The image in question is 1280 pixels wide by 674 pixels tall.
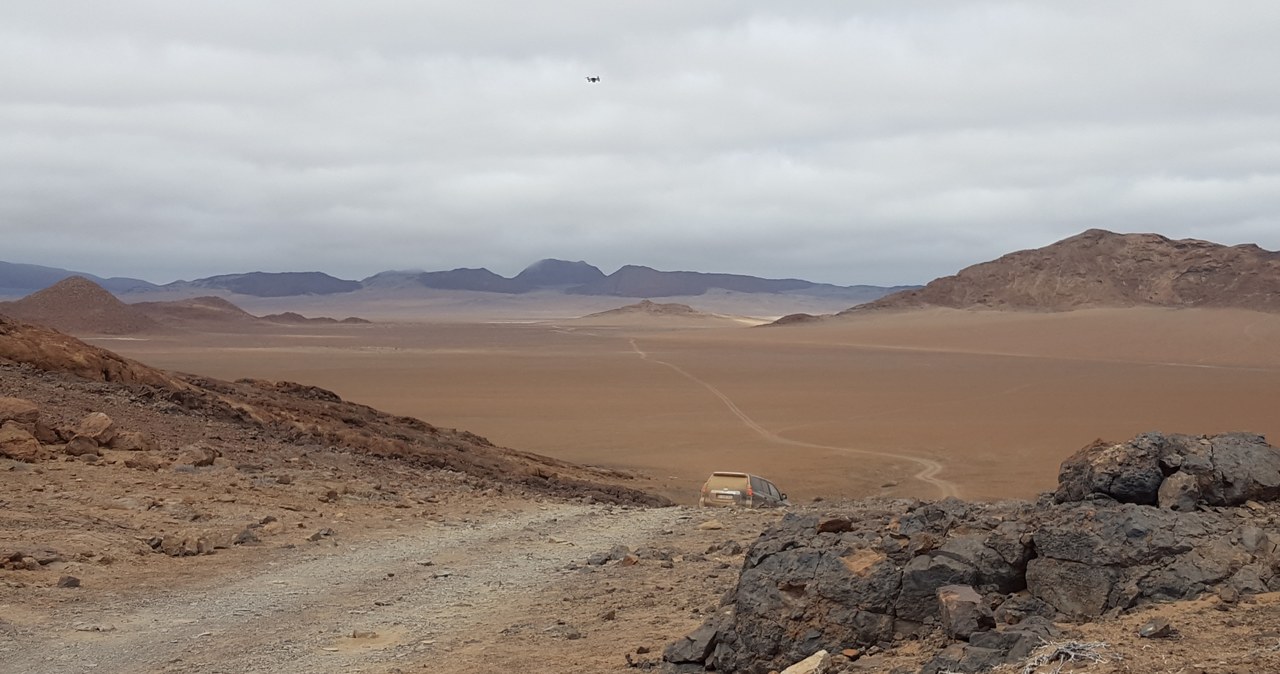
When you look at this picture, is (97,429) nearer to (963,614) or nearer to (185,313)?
(963,614)

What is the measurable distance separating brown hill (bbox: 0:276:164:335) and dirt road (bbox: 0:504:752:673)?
110 m

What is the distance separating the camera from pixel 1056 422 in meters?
39.2

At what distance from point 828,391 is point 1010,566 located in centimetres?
4805

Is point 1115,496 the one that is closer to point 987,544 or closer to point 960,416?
point 987,544

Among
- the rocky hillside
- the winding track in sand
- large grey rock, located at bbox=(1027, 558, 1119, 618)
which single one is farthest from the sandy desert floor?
large grey rock, located at bbox=(1027, 558, 1119, 618)

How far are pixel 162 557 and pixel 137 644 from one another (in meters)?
2.92

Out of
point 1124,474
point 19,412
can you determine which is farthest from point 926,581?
point 19,412

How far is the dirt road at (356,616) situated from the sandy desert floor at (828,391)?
12.8 metres

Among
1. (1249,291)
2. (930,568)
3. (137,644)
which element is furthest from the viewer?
(1249,291)

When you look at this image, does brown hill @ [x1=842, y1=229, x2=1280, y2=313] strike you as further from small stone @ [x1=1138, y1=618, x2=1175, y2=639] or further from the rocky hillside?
small stone @ [x1=1138, y1=618, x2=1175, y2=639]

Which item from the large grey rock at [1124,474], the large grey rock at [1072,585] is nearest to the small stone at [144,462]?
the large grey rock at [1124,474]

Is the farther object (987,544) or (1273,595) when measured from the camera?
(987,544)

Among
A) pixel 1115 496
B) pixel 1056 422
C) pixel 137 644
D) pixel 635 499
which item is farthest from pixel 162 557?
pixel 1056 422

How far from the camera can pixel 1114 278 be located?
438 feet
